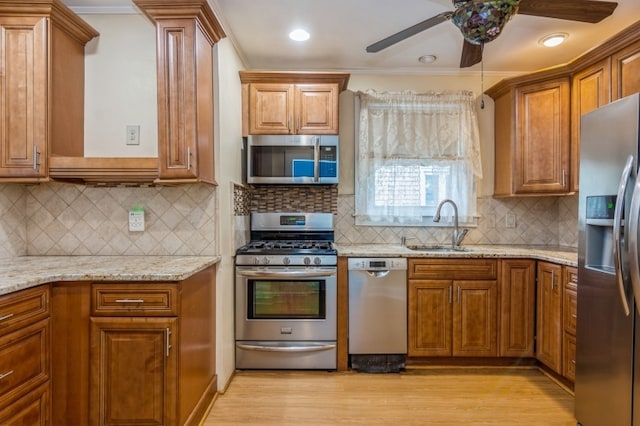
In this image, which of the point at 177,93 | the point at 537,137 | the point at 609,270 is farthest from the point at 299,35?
the point at 609,270

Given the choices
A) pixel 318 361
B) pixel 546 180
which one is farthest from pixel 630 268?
pixel 318 361

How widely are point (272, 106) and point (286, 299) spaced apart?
154 cm

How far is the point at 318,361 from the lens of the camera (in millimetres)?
2662

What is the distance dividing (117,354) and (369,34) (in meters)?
2.54

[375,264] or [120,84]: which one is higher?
[120,84]

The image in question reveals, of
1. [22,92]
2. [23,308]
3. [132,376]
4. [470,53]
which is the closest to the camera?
[23,308]

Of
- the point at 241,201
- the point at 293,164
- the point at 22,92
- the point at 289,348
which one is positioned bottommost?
the point at 289,348

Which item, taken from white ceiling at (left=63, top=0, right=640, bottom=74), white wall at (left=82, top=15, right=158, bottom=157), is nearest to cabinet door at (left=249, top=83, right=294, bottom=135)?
white ceiling at (left=63, top=0, right=640, bottom=74)

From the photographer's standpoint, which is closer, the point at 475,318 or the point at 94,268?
the point at 94,268

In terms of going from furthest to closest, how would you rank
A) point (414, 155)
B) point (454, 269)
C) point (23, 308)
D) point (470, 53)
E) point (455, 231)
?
1. point (414, 155)
2. point (455, 231)
3. point (454, 269)
4. point (470, 53)
5. point (23, 308)

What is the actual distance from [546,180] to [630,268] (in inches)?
58.4

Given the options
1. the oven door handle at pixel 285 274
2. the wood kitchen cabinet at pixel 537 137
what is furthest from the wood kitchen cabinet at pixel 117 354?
the wood kitchen cabinet at pixel 537 137

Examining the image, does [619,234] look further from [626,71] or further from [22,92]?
[22,92]

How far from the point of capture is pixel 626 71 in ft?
7.34
